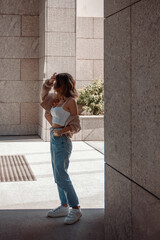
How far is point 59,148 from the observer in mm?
4863

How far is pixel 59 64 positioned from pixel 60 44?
1.99 ft

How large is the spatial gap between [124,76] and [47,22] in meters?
9.57

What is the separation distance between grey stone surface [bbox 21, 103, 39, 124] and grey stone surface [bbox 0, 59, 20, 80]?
100 centimetres

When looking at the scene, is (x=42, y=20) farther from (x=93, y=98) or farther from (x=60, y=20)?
(x=93, y=98)

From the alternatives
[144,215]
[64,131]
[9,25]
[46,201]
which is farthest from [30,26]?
[144,215]

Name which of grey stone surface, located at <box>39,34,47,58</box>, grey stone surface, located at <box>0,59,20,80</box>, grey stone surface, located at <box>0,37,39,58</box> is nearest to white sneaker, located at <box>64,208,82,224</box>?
grey stone surface, located at <box>39,34,47,58</box>

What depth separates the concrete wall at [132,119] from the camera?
300 centimetres

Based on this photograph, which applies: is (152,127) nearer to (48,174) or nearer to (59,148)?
(59,148)

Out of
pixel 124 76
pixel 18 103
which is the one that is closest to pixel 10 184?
pixel 124 76

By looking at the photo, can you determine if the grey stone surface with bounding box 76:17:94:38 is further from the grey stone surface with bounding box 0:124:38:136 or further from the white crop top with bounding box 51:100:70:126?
the white crop top with bounding box 51:100:70:126

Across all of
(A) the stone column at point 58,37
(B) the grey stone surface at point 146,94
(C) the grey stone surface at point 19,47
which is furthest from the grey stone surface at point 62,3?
(B) the grey stone surface at point 146,94

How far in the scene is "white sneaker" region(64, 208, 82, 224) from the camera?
4.94m

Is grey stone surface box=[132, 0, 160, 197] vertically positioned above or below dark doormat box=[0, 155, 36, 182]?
above

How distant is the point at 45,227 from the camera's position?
15.9 feet
